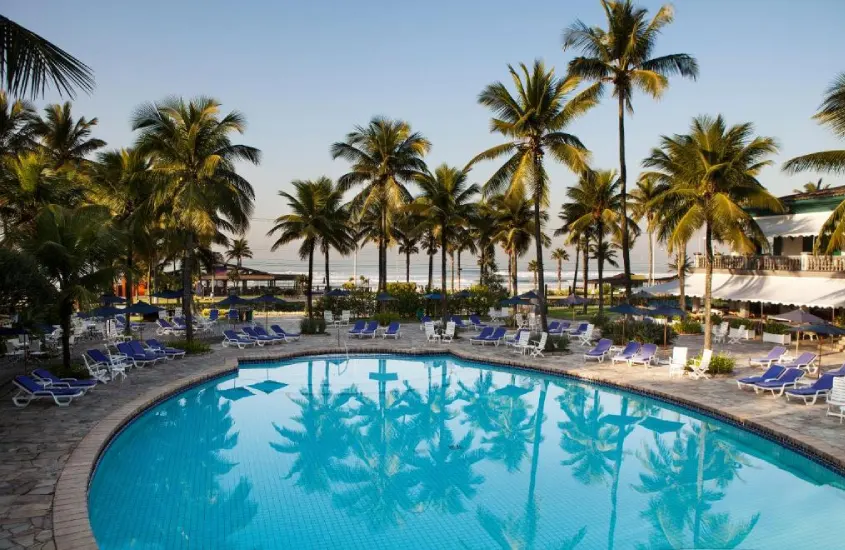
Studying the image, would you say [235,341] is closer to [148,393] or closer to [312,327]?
[312,327]

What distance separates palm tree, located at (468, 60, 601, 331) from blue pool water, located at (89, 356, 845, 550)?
29.6ft

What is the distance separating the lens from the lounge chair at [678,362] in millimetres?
16109

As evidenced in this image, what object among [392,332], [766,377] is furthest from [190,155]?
[766,377]

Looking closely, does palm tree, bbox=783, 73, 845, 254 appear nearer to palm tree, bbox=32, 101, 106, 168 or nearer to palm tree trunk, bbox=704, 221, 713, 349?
palm tree trunk, bbox=704, 221, 713, 349

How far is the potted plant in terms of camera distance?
20.8 metres

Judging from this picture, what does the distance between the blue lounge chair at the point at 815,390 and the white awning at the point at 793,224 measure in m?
13.5

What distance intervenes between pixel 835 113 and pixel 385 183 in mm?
18917

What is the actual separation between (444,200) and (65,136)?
2097 cm

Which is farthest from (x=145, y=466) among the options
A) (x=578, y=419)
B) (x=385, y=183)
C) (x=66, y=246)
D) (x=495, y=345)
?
(x=385, y=183)

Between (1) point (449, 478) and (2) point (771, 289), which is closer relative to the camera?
(1) point (449, 478)

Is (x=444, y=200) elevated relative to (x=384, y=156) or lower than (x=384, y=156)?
lower

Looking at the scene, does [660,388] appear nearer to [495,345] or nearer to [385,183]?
[495,345]

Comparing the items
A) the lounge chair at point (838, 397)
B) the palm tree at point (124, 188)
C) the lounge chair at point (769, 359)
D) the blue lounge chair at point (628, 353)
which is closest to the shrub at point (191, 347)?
the palm tree at point (124, 188)

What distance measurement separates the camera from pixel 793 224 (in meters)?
25.7
